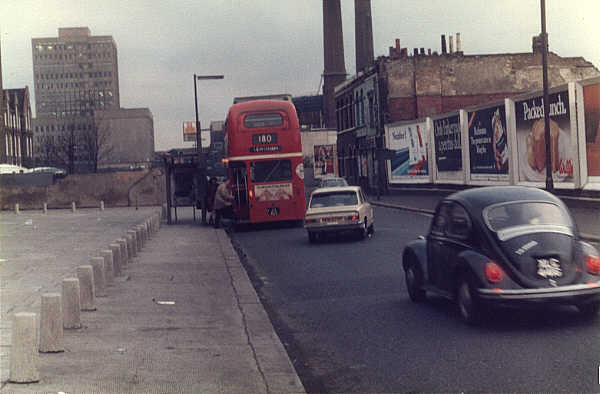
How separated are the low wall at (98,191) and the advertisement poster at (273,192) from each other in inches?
1259

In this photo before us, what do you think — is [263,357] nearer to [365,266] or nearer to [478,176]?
[365,266]

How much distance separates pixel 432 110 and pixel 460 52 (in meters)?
4.96

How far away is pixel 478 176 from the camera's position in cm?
3906

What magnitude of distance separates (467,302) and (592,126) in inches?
803

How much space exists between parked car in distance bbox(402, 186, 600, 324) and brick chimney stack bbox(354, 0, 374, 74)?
269 ft

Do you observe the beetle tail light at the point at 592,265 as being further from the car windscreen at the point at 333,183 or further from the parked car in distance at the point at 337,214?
the car windscreen at the point at 333,183

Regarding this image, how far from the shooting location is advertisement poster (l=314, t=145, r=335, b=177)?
75688mm

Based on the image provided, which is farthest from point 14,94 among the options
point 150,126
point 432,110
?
point 432,110

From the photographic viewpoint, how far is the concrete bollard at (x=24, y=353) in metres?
6.62

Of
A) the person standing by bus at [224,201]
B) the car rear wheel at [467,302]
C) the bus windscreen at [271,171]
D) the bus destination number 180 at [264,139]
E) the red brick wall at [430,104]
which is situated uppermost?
the red brick wall at [430,104]

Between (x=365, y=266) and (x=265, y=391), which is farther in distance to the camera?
(x=365, y=266)

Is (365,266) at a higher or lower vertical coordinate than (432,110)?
lower

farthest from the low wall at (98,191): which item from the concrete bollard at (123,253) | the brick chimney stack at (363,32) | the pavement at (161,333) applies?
the concrete bollard at (123,253)

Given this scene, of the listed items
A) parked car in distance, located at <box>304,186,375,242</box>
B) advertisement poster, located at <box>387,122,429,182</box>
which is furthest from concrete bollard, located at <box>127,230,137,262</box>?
advertisement poster, located at <box>387,122,429,182</box>
